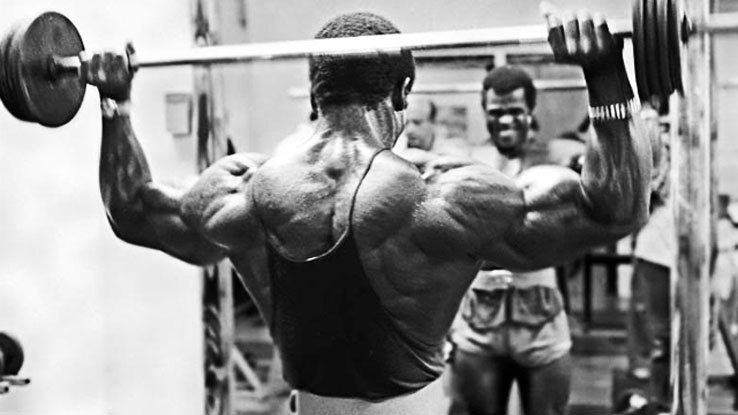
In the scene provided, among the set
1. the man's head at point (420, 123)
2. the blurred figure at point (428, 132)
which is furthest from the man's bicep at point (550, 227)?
the man's head at point (420, 123)

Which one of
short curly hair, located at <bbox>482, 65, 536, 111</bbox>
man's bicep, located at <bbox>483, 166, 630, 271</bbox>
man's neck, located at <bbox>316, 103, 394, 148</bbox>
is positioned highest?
short curly hair, located at <bbox>482, 65, 536, 111</bbox>

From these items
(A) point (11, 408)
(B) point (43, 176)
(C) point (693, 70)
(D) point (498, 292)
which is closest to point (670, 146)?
(C) point (693, 70)

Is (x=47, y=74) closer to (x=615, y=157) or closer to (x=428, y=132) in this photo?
(x=615, y=157)

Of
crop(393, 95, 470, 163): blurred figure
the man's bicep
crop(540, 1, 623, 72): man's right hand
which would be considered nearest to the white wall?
crop(393, 95, 470, 163): blurred figure

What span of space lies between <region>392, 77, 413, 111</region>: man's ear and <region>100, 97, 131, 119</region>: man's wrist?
57 centimetres

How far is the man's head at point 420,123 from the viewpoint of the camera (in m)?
3.47

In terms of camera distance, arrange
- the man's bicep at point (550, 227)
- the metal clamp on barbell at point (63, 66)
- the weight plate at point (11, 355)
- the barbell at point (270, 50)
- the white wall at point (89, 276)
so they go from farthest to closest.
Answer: the white wall at point (89, 276), the weight plate at point (11, 355), the metal clamp on barbell at point (63, 66), the man's bicep at point (550, 227), the barbell at point (270, 50)

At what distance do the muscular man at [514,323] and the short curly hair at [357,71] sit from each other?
132 centimetres

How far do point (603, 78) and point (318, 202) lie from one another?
558mm

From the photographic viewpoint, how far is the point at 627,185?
167cm

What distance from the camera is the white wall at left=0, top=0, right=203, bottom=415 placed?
146 inches

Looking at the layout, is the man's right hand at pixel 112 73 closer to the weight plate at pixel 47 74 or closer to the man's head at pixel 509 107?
the weight plate at pixel 47 74

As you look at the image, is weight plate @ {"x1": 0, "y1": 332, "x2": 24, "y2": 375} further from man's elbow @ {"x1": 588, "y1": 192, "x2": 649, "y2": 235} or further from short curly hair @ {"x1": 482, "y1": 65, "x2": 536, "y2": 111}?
man's elbow @ {"x1": 588, "y1": 192, "x2": 649, "y2": 235}

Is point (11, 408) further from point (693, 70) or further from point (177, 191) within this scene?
point (693, 70)
